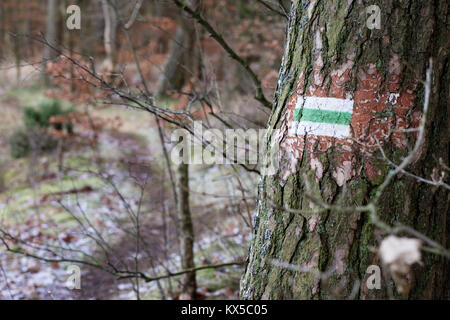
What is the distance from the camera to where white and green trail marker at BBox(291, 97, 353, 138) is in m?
1.54

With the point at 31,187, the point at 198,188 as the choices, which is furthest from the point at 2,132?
the point at 198,188

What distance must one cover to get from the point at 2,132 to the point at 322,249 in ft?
40.0

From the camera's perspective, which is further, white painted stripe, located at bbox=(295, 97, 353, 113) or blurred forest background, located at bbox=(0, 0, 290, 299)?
blurred forest background, located at bbox=(0, 0, 290, 299)

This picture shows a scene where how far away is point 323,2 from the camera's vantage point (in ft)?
5.27

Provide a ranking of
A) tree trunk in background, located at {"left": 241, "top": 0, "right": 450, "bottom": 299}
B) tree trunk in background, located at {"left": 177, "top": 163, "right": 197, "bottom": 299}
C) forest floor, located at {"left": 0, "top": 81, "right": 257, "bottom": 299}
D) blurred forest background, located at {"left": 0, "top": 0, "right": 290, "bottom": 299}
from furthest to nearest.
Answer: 1. forest floor, located at {"left": 0, "top": 81, "right": 257, "bottom": 299}
2. tree trunk in background, located at {"left": 177, "top": 163, "right": 197, "bottom": 299}
3. blurred forest background, located at {"left": 0, "top": 0, "right": 290, "bottom": 299}
4. tree trunk in background, located at {"left": 241, "top": 0, "right": 450, "bottom": 299}

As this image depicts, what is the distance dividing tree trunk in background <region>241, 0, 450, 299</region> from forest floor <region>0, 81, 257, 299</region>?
1368 mm

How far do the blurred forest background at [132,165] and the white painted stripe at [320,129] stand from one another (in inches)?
25.7

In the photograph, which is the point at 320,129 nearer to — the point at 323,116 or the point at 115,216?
the point at 323,116

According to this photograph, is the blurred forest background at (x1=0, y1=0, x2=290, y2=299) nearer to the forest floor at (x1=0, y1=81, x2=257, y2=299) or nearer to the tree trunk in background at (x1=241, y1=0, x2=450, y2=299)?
the forest floor at (x1=0, y1=81, x2=257, y2=299)

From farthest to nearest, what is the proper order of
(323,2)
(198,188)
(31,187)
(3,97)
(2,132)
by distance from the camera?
(3,97), (2,132), (31,187), (198,188), (323,2)

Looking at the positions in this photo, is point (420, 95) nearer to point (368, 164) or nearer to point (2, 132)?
point (368, 164)

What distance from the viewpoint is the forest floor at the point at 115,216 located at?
173 inches

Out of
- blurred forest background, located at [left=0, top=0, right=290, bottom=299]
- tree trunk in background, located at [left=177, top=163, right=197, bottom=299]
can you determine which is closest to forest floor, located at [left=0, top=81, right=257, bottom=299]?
blurred forest background, located at [left=0, top=0, right=290, bottom=299]
